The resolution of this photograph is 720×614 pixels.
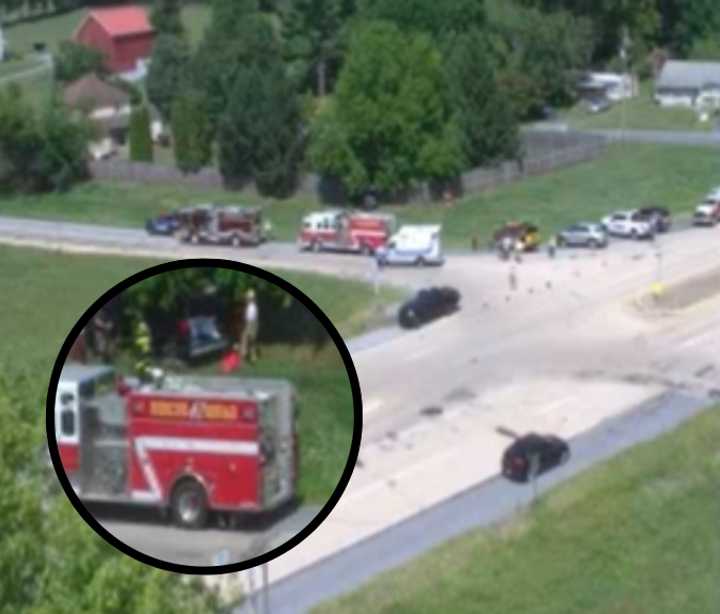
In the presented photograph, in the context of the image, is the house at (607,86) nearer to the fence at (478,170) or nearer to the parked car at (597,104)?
the parked car at (597,104)

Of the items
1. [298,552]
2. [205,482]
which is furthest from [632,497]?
[205,482]

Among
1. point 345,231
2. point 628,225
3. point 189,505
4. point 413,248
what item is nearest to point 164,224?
point 345,231

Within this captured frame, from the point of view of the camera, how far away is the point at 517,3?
591 cm

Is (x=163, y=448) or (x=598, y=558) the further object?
(x=598, y=558)

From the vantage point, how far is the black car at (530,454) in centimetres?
358

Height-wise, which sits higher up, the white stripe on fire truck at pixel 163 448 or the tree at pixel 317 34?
the white stripe on fire truck at pixel 163 448

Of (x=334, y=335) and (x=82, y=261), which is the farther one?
(x=82, y=261)

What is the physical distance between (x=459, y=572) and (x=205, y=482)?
90.8 inches

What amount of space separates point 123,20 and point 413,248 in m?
1.67

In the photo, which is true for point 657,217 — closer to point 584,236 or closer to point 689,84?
point 584,236

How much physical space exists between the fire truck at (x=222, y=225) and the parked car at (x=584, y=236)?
35.9 inches

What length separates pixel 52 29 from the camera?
568 centimetres

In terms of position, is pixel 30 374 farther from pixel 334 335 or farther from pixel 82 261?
pixel 82 261

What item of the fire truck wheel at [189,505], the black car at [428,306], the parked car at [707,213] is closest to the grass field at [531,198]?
the parked car at [707,213]
